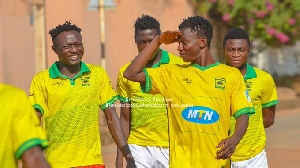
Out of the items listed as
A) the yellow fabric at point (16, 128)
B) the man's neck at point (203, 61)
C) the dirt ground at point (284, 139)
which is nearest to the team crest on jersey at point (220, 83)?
the man's neck at point (203, 61)

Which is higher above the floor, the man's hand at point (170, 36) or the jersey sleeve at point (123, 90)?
the man's hand at point (170, 36)

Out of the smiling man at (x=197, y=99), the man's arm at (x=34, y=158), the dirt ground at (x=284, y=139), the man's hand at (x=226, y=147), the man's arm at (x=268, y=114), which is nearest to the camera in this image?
the man's arm at (x=34, y=158)

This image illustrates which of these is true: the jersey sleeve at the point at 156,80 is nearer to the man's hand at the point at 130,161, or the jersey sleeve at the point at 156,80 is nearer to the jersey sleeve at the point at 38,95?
the jersey sleeve at the point at 38,95

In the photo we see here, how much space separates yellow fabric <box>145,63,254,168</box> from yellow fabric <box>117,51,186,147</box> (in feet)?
5.95

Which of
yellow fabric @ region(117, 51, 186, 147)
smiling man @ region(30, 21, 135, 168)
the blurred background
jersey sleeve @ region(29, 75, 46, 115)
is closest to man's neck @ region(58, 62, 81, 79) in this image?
smiling man @ region(30, 21, 135, 168)

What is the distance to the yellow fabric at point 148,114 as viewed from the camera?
7.63 metres

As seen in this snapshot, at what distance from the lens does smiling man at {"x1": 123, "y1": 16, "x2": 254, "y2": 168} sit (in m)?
5.66

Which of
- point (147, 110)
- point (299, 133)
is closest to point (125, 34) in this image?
point (299, 133)

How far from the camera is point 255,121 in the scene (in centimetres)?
746

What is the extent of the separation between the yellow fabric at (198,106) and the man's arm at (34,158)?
251 centimetres

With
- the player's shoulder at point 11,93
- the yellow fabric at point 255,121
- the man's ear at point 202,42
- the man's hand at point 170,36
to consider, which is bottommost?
the yellow fabric at point 255,121

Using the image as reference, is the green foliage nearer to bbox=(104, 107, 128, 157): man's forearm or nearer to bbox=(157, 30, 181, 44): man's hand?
bbox=(104, 107, 128, 157): man's forearm

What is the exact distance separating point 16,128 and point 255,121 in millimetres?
4508

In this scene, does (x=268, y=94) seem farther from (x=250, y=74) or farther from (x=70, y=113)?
(x=70, y=113)
